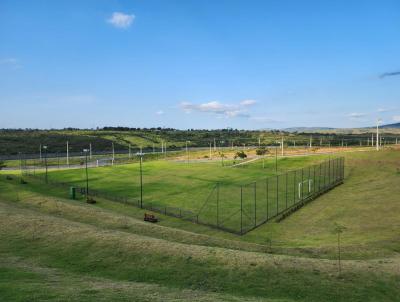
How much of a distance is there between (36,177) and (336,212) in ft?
224

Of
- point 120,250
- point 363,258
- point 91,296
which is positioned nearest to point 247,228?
point 363,258

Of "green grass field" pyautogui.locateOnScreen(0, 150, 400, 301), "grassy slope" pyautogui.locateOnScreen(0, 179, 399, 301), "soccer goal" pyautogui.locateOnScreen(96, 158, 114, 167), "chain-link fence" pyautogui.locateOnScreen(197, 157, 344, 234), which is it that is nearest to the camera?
"grassy slope" pyautogui.locateOnScreen(0, 179, 399, 301)

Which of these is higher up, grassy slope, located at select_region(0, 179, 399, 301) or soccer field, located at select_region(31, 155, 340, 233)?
grassy slope, located at select_region(0, 179, 399, 301)

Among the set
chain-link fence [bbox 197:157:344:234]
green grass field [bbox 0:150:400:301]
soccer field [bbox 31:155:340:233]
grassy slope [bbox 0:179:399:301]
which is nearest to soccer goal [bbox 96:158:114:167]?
soccer field [bbox 31:155:340:233]

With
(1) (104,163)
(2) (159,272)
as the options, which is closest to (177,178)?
(1) (104,163)

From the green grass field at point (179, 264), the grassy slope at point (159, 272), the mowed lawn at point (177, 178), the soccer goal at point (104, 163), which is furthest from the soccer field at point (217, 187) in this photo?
the soccer goal at point (104, 163)

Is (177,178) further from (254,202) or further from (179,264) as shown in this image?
(179,264)

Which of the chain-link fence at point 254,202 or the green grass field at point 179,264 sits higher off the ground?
the green grass field at point 179,264

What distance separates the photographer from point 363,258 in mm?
30281

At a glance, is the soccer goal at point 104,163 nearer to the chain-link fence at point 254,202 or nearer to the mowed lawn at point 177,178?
the mowed lawn at point 177,178

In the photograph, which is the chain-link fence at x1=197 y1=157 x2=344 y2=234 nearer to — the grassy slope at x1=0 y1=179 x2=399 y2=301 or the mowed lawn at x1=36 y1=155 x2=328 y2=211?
the mowed lawn at x1=36 y1=155 x2=328 y2=211

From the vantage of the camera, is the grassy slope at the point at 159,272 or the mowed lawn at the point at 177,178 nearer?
the grassy slope at the point at 159,272

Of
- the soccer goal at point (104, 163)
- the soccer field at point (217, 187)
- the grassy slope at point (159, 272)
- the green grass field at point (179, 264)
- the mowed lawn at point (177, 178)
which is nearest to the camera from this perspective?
the grassy slope at point (159, 272)

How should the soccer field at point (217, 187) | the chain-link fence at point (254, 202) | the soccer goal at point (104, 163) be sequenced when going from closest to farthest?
the chain-link fence at point (254, 202) < the soccer field at point (217, 187) < the soccer goal at point (104, 163)
